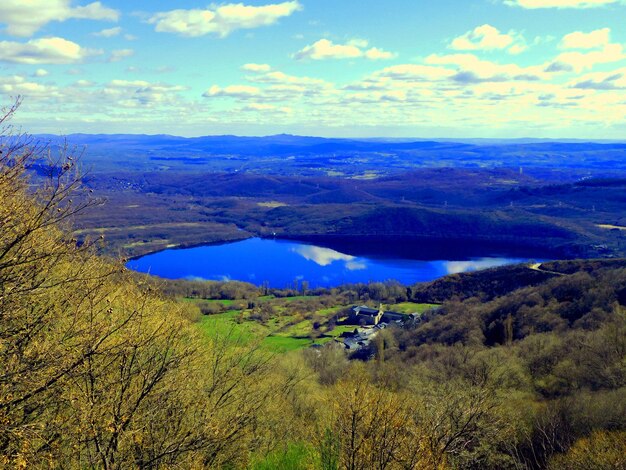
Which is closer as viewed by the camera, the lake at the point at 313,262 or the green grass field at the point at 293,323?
the green grass field at the point at 293,323

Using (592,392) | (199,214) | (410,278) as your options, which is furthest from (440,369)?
(199,214)

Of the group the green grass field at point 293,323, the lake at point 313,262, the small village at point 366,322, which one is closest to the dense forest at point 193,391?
the small village at point 366,322

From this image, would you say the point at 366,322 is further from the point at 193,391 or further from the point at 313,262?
the point at 313,262

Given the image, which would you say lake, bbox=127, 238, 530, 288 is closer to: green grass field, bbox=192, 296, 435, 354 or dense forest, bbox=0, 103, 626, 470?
green grass field, bbox=192, 296, 435, 354

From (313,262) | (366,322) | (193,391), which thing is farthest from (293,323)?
(313,262)

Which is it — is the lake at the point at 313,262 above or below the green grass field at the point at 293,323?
below

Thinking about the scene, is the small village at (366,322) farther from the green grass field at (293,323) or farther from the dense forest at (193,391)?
the dense forest at (193,391)

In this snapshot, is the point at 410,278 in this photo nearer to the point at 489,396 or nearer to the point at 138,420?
the point at 489,396
